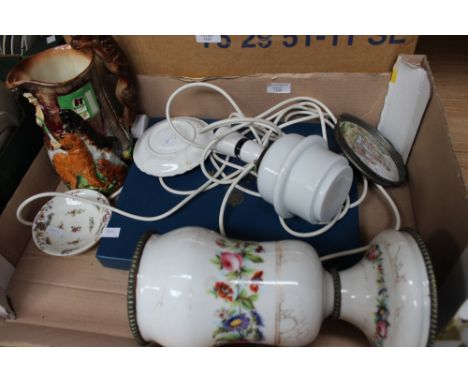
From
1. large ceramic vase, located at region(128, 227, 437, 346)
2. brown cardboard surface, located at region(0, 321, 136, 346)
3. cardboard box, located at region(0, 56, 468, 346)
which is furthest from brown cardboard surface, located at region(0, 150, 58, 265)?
large ceramic vase, located at region(128, 227, 437, 346)

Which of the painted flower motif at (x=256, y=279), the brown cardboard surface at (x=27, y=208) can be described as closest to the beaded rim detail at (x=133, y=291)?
the painted flower motif at (x=256, y=279)

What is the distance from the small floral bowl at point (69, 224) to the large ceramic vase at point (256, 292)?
0.86 feet

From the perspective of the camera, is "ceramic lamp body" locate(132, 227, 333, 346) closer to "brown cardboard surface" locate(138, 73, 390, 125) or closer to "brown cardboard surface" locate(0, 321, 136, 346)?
"brown cardboard surface" locate(0, 321, 136, 346)

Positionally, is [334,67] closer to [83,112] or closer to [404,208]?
[404,208]

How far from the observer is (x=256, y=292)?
428 mm

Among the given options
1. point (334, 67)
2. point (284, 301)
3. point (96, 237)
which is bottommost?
point (96, 237)

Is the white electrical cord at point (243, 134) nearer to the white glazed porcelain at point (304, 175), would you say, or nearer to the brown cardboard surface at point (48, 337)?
the white glazed porcelain at point (304, 175)

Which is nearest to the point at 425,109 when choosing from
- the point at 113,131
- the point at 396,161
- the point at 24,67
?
the point at 396,161

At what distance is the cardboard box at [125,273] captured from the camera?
56 cm

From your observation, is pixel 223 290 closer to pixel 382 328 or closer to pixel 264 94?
pixel 382 328

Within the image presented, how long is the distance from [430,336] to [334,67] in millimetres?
458

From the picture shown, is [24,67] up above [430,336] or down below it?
above

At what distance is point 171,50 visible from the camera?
67 centimetres

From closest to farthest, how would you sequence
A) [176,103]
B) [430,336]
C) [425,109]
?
[430,336], [425,109], [176,103]
